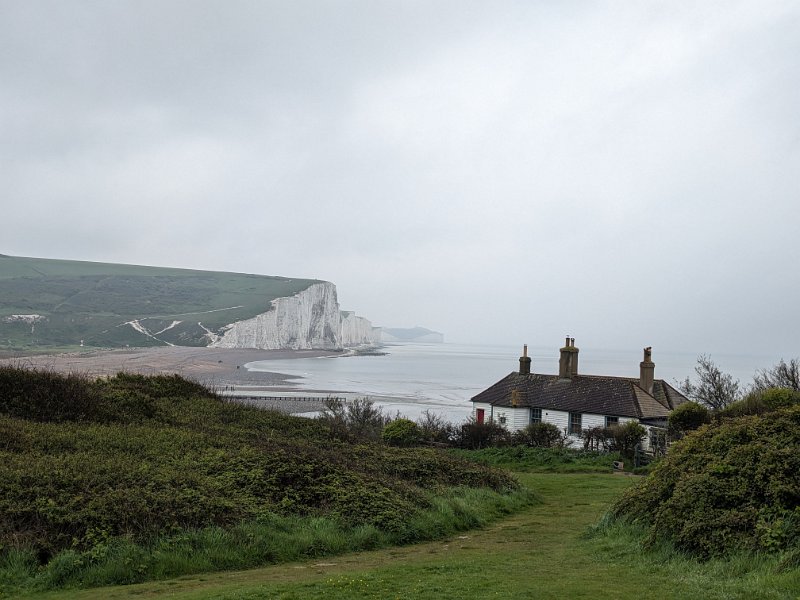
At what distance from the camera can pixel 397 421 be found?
28.3 m

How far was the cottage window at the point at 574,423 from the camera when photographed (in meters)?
34.0

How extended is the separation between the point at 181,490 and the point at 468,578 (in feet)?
18.1

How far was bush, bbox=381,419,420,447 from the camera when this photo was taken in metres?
27.2

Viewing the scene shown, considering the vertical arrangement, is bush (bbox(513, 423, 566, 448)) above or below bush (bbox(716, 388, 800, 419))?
below

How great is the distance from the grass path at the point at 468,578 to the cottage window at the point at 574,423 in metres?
22.3

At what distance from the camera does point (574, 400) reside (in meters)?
34.7

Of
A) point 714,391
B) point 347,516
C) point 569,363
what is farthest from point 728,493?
point 714,391

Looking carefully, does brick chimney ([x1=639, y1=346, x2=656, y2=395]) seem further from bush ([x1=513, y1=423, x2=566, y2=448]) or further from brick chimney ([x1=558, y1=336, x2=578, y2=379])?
bush ([x1=513, y1=423, x2=566, y2=448])

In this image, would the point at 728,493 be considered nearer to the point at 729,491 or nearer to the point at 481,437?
the point at 729,491

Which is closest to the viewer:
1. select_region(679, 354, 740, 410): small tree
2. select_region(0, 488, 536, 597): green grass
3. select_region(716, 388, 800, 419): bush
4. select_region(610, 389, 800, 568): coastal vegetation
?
select_region(610, 389, 800, 568): coastal vegetation

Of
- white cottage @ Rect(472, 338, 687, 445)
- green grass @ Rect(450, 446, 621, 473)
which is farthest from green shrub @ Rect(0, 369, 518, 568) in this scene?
white cottage @ Rect(472, 338, 687, 445)

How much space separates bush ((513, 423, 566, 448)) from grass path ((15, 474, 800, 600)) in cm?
1727

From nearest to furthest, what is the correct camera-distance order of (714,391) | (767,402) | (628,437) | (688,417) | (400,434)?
(767,402) < (688,417) < (628,437) < (400,434) < (714,391)

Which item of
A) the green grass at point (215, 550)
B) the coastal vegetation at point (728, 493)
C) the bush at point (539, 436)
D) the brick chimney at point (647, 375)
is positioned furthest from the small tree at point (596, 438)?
the coastal vegetation at point (728, 493)
